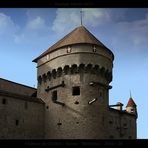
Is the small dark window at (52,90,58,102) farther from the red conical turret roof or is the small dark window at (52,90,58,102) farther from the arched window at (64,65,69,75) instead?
the red conical turret roof

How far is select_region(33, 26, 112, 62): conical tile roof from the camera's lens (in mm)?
39812

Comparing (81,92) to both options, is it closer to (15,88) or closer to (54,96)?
(54,96)

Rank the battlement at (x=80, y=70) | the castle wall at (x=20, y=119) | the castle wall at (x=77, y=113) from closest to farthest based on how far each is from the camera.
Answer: the castle wall at (x=20, y=119) → the castle wall at (x=77, y=113) → the battlement at (x=80, y=70)

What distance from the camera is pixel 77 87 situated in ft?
126

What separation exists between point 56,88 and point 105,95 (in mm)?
4747

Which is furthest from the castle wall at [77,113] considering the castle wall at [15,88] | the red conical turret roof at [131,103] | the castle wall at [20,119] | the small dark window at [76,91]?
the red conical turret roof at [131,103]

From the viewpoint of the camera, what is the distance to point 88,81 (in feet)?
126

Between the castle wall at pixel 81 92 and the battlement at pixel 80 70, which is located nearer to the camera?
the castle wall at pixel 81 92

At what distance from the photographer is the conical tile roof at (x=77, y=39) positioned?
39812mm

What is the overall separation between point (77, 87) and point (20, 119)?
6027 millimetres

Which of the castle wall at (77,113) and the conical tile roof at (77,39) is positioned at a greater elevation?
the conical tile roof at (77,39)

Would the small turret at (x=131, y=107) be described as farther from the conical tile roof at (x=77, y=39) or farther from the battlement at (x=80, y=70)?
the conical tile roof at (x=77, y=39)

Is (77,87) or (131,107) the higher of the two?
(77,87)

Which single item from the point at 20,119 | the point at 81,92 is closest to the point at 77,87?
the point at 81,92
